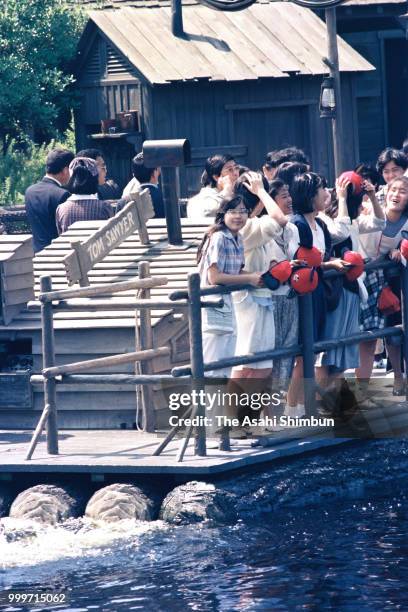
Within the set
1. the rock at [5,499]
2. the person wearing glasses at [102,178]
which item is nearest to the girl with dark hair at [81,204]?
the person wearing glasses at [102,178]

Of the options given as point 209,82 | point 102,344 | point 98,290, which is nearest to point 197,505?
point 98,290

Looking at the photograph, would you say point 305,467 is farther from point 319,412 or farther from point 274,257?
point 274,257

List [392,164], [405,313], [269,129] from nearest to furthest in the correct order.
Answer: [405,313]
[392,164]
[269,129]

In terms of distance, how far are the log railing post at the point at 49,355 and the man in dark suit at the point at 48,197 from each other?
254 cm

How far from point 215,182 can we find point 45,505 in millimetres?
3587

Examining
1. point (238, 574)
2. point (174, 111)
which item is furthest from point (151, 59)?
point (238, 574)

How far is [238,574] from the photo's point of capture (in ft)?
27.7

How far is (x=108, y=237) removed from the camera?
11281 millimetres

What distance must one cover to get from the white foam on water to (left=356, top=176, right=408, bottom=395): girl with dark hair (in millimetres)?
2281

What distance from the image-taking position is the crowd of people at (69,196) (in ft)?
38.9

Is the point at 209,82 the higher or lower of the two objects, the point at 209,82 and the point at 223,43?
the lower

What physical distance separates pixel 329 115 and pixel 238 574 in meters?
10.3

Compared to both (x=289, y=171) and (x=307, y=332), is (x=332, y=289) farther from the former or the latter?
(x=289, y=171)

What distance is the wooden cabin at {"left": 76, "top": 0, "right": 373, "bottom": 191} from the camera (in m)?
20.1
